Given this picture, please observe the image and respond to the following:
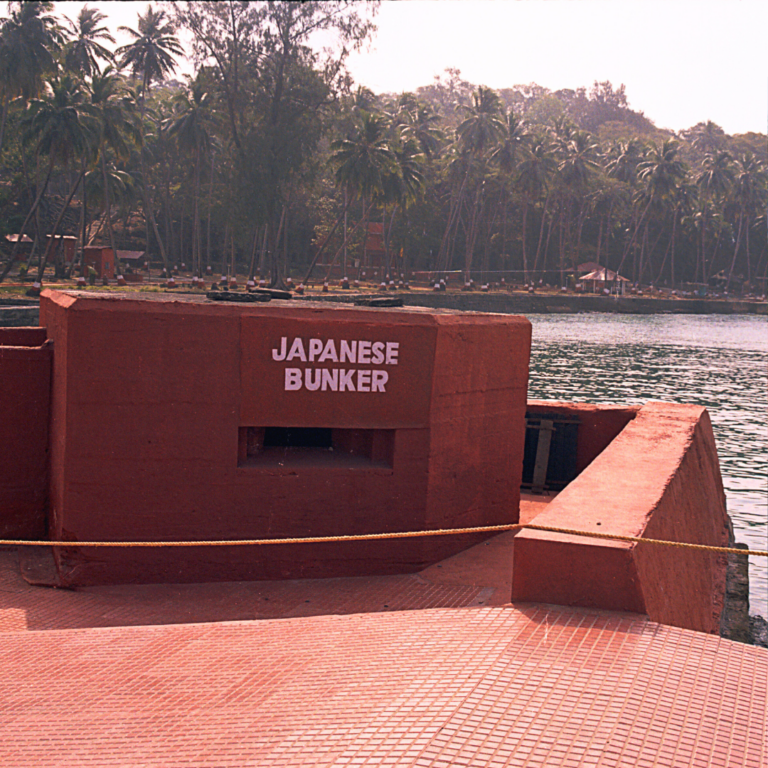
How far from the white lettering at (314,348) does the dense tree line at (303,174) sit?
42838 millimetres

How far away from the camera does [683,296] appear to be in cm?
8769

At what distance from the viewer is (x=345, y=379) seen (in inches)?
274

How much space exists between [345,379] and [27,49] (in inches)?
1853

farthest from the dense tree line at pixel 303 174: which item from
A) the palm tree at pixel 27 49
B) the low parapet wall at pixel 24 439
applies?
the low parapet wall at pixel 24 439

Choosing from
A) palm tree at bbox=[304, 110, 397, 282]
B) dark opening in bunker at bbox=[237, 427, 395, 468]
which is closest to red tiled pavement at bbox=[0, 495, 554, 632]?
dark opening in bunker at bbox=[237, 427, 395, 468]

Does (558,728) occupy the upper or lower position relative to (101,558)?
upper

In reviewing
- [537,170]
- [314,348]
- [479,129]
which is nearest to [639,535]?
[314,348]

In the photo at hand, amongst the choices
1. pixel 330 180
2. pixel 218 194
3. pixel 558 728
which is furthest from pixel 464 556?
pixel 330 180

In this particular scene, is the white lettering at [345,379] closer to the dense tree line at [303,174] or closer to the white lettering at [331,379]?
the white lettering at [331,379]

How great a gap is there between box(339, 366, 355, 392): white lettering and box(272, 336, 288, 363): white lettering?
50 cm

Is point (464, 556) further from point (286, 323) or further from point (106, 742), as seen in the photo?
point (106, 742)

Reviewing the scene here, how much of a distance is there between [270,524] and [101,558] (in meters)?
1.31

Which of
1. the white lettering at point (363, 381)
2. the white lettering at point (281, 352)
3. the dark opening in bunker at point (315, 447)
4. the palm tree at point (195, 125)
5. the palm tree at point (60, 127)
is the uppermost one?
the palm tree at point (195, 125)

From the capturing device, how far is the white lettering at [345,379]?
6.94 metres
